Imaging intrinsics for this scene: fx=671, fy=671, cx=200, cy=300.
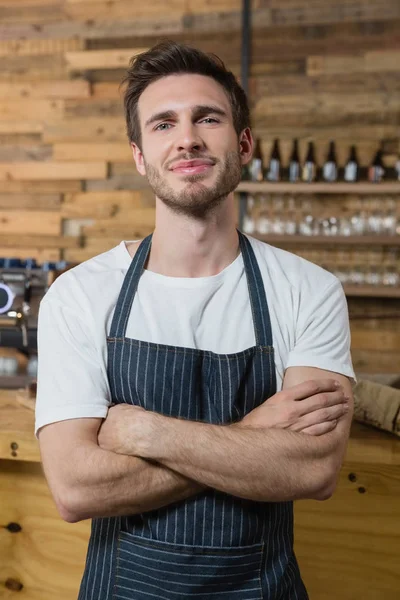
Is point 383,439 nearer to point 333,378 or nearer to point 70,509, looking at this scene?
point 333,378

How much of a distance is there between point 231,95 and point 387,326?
3.09 m

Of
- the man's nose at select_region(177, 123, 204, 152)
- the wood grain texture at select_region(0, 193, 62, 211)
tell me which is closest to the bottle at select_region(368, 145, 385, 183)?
the wood grain texture at select_region(0, 193, 62, 211)

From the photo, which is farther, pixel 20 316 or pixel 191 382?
pixel 20 316

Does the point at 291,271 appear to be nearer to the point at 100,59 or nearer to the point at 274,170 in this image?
the point at 274,170

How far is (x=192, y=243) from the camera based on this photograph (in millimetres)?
1568

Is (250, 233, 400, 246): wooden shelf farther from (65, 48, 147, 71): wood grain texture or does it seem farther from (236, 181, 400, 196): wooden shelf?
(65, 48, 147, 71): wood grain texture

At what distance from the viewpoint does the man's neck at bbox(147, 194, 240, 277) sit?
1.57 m

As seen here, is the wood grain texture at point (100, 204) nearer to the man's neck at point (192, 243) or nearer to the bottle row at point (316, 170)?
the bottle row at point (316, 170)

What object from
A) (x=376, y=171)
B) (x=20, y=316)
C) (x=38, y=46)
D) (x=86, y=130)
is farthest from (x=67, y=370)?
(x=38, y=46)

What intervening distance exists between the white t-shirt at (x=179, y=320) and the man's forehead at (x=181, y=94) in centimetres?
38

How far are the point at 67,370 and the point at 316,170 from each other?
334cm

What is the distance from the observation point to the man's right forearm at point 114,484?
1307 millimetres

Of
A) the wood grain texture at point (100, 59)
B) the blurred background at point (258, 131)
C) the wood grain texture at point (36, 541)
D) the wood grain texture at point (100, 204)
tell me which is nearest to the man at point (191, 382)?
the wood grain texture at point (36, 541)

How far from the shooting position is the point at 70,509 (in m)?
1.34
